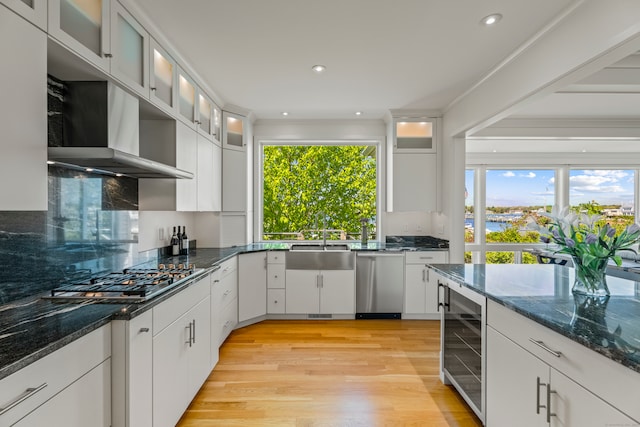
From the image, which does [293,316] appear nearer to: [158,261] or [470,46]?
[158,261]

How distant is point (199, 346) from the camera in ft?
7.18

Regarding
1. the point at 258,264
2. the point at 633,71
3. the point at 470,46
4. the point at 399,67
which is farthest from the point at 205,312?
the point at 633,71

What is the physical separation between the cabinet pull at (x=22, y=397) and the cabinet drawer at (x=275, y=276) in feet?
9.34

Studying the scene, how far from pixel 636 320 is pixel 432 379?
1573 millimetres

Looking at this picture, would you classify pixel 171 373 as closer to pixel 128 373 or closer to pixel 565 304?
pixel 128 373

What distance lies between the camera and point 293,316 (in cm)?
389

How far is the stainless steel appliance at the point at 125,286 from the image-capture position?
153 centimetres

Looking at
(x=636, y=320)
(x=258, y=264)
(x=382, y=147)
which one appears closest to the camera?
(x=636, y=320)

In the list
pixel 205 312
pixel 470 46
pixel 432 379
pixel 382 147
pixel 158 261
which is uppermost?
pixel 470 46

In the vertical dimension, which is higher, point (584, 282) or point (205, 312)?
point (584, 282)

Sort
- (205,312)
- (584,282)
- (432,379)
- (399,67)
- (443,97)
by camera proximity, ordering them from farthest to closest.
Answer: (443,97)
(399,67)
(432,379)
(205,312)
(584,282)

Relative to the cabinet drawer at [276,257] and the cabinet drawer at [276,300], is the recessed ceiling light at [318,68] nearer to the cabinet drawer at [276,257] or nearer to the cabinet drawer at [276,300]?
the cabinet drawer at [276,257]

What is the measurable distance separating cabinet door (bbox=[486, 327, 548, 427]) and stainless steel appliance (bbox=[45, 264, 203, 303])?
5.98ft

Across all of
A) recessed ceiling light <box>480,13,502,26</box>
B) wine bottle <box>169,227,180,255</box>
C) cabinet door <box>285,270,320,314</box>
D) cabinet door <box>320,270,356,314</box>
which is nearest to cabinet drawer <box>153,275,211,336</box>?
wine bottle <box>169,227,180,255</box>
